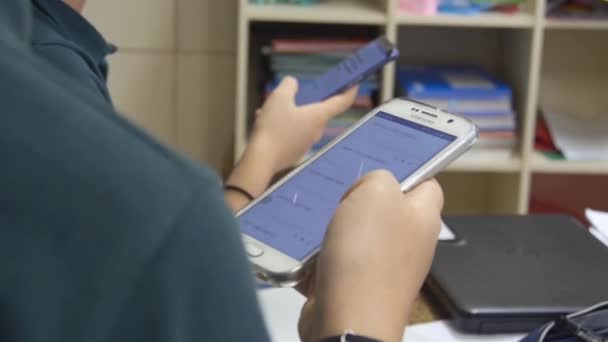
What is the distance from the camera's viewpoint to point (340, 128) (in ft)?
5.21

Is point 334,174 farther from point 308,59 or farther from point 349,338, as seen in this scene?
point 308,59

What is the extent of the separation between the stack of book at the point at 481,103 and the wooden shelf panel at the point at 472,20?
0.13m

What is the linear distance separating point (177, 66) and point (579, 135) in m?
0.86

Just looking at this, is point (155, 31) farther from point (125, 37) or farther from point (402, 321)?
point (402, 321)

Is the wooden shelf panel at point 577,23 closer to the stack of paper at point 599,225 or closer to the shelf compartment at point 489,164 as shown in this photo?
the shelf compartment at point 489,164

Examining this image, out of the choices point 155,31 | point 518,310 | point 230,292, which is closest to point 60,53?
point 230,292

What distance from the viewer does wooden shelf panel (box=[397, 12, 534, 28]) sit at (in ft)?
5.02

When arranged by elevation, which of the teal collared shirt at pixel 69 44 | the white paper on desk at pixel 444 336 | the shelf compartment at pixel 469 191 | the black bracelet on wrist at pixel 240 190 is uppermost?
the teal collared shirt at pixel 69 44

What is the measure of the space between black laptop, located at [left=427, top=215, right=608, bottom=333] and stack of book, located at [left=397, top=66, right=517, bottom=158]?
2.29ft

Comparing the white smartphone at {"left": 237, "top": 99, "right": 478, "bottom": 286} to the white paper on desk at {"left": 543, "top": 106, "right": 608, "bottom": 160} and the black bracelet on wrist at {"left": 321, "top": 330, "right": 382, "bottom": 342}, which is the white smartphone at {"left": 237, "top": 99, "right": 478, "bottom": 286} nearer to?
the black bracelet on wrist at {"left": 321, "top": 330, "right": 382, "bottom": 342}

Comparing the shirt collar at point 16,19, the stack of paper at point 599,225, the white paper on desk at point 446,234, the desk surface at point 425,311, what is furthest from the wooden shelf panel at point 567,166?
the shirt collar at point 16,19

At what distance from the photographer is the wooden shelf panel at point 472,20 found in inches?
60.2

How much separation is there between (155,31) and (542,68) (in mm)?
847

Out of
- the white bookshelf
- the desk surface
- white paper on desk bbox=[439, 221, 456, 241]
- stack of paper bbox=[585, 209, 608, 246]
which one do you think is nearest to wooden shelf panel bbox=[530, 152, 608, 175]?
the white bookshelf
